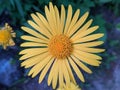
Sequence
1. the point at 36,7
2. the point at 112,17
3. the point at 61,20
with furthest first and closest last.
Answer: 1. the point at 112,17
2. the point at 36,7
3. the point at 61,20

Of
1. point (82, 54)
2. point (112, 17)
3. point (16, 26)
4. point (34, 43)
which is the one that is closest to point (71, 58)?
point (82, 54)

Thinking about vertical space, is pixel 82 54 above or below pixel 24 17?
below

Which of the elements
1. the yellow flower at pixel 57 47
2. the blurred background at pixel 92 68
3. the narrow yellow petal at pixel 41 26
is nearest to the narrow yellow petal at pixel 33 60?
the yellow flower at pixel 57 47

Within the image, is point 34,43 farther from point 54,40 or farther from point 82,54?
point 82,54

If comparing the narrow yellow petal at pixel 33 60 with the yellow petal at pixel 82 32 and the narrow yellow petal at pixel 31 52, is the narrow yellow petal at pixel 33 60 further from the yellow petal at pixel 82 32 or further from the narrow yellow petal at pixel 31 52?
the yellow petal at pixel 82 32

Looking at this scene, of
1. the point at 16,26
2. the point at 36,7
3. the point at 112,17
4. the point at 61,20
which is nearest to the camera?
the point at 61,20

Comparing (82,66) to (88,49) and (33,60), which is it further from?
(33,60)

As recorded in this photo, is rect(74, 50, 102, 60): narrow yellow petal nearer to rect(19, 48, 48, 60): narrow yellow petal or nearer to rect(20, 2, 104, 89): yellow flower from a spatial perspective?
rect(20, 2, 104, 89): yellow flower
